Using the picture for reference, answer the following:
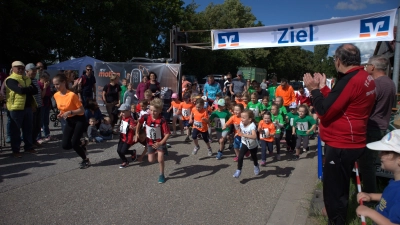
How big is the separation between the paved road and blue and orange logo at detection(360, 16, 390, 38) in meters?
3.19

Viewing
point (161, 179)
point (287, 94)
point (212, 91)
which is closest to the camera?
point (161, 179)

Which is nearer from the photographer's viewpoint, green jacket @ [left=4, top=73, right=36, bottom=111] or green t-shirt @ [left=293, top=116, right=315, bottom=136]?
green jacket @ [left=4, top=73, right=36, bottom=111]

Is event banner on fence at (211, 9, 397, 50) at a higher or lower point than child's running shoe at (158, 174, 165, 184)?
higher

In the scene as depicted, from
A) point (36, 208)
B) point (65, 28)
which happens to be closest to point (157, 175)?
point (36, 208)

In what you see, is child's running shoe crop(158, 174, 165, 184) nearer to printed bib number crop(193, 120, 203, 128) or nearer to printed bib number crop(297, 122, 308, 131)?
printed bib number crop(193, 120, 203, 128)

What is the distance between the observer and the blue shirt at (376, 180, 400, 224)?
1.94m

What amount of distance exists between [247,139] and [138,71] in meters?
6.94

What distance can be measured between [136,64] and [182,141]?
4.26 metres

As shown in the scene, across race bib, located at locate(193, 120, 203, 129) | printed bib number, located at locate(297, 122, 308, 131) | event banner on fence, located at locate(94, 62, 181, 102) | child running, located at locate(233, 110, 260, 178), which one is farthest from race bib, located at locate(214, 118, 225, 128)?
event banner on fence, located at locate(94, 62, 181, 102)

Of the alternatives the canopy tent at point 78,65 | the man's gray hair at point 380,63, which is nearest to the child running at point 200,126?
the man's gray hair at point 380,63

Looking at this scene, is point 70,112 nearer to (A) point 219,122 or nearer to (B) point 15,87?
(B) point 15,87

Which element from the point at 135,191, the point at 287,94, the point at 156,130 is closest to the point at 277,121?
the point at 287,94

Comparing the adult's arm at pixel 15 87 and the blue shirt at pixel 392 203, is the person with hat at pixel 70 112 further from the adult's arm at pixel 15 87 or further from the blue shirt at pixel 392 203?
A: the blue shirt at pixel 392 203

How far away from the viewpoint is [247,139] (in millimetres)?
5547
